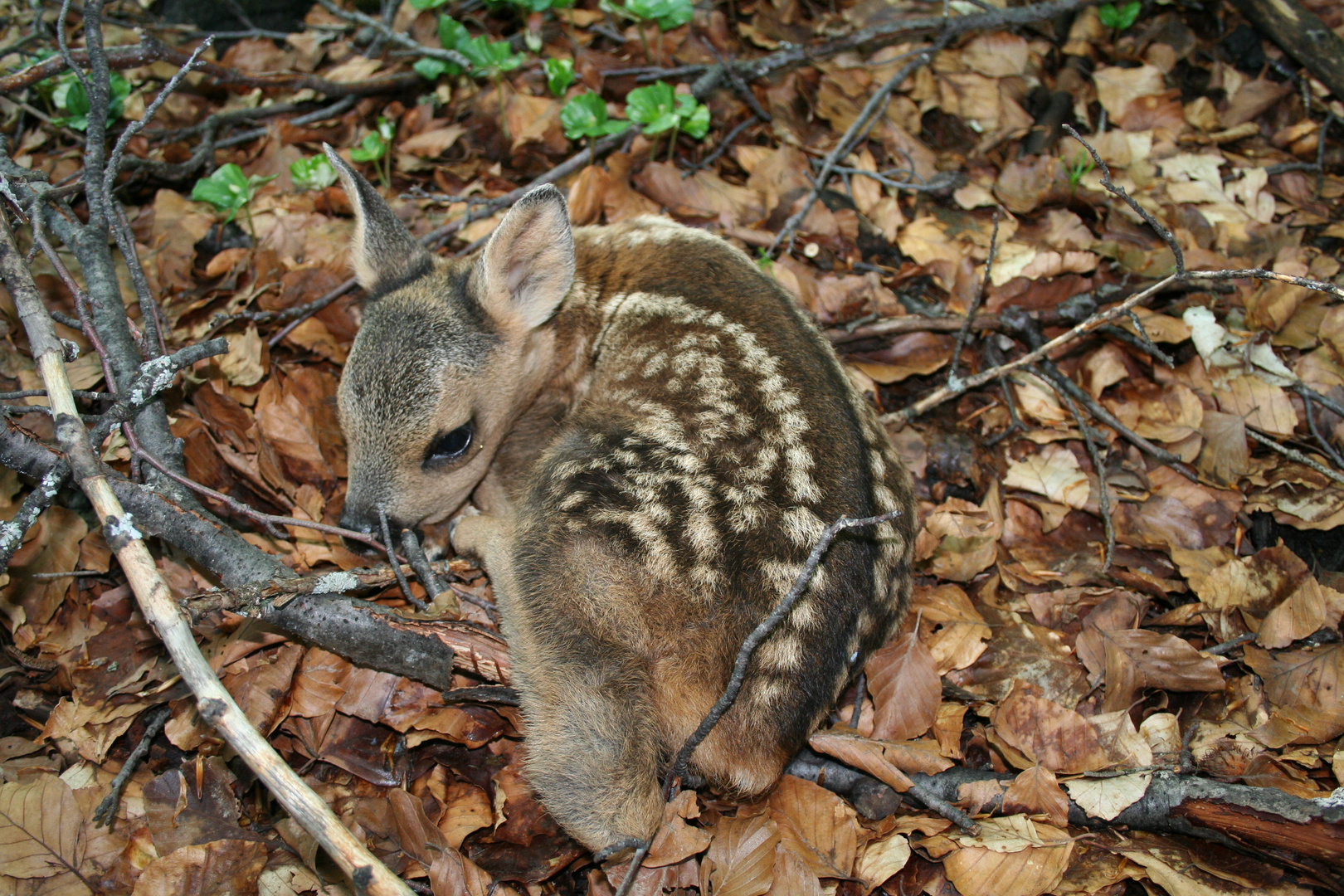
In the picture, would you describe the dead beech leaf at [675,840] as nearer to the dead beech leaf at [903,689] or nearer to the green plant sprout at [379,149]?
the dead beech leaf at [903,689]

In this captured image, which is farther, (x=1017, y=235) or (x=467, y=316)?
(x=1017, y=235)

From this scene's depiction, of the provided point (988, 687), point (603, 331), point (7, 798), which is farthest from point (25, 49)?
point (988, 687)

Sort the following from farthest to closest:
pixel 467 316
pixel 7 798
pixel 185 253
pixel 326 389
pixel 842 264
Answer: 1. pixel 842 264
2. pixel 185 253
3. pixel 326 389
4. pixel 467 316
5. pixel 7 798

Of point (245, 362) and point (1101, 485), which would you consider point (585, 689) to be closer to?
point (245, 362)

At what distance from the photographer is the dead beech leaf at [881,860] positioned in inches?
109

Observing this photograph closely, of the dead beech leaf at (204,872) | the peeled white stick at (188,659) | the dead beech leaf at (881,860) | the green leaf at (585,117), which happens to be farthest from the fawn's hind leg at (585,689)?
the green leaf at (585,117)

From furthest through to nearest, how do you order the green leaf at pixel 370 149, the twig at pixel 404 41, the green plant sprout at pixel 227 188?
the twig at pixel 404 41, the green leaf at pixel 370 149, the green plant sprout at pixel 227 188

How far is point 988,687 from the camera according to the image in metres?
3.33

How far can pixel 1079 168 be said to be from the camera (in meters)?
4.83

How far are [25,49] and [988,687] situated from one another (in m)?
5.79

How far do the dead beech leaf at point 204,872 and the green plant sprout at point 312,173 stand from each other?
327cm

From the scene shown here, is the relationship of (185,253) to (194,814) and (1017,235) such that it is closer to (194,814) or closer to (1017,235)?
(194,814)

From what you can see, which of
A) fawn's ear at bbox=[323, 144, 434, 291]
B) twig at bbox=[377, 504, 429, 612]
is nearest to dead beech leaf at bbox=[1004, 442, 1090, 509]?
twig at bbox=[377, 504, 429, 612]

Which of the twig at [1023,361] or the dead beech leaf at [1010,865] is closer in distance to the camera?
the dead beech leaf at [1010,865]
